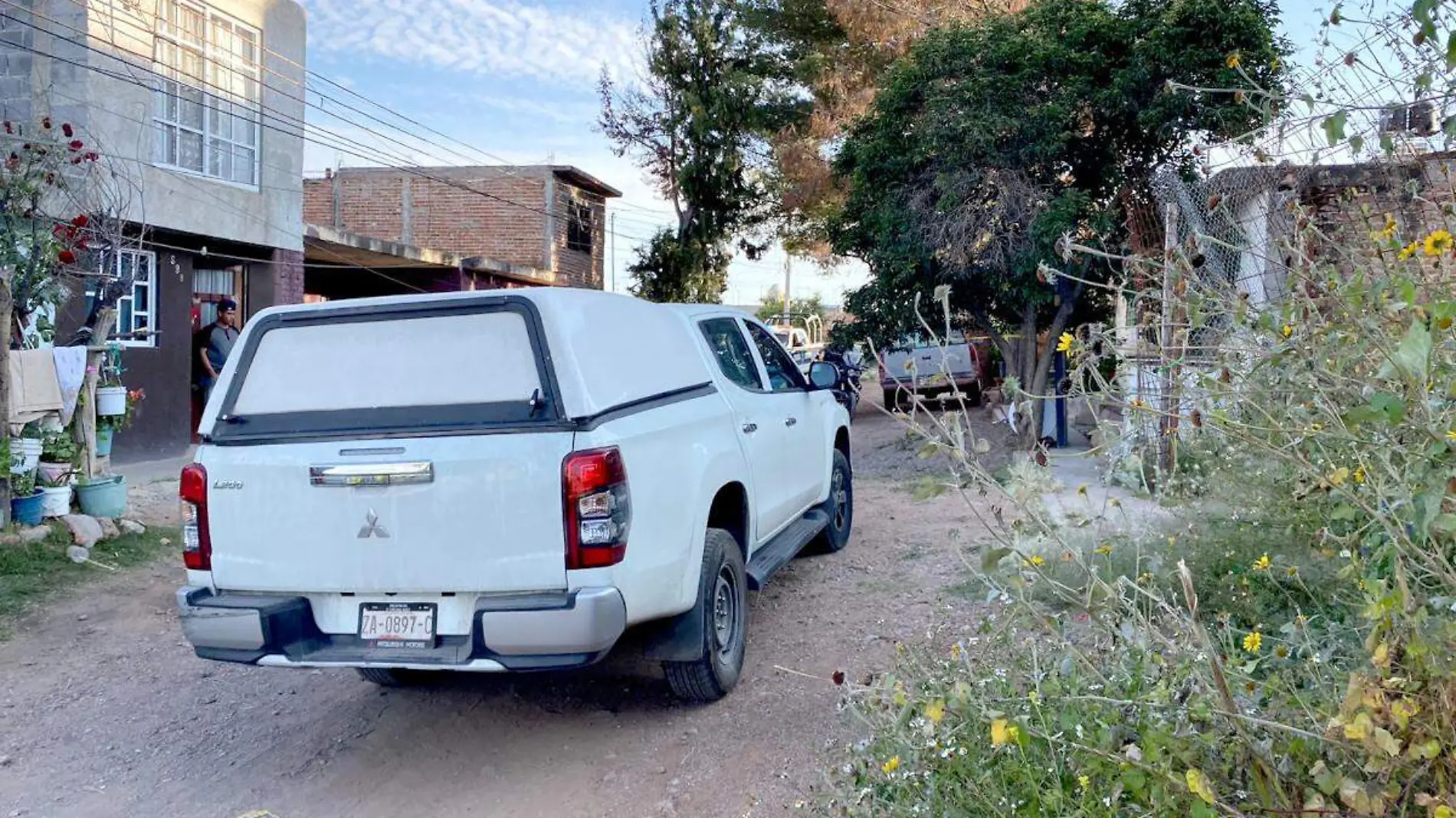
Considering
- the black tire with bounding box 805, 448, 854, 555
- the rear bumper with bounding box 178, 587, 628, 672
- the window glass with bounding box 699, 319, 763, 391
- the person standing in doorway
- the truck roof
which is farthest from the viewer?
the person standing in doorway

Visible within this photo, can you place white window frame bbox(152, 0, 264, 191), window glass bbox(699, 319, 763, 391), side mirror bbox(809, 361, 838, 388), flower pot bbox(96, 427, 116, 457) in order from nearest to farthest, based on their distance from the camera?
window glass bbox(699, 319, 763, 391), side mirror bbox(809, 361, 838, 388), flower pot bbox(96, 427, 116, 457), white window frame bbox(152, 0, 264, 191)

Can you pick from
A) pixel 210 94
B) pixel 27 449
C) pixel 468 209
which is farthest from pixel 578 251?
pixel 27 449

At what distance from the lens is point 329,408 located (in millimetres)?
4344

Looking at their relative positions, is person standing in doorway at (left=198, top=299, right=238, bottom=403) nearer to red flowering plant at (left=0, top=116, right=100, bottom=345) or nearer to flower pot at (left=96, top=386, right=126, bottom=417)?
flower pot at (left=96, top=386, right=126, bottom=417)

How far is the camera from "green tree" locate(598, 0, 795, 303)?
2370cm

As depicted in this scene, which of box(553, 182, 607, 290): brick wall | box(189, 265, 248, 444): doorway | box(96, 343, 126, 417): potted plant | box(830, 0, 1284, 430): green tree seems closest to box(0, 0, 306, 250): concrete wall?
box(189, 265, 248, 444): doorway

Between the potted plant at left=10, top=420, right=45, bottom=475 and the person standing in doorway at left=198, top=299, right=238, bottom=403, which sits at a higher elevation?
Result: the person standing in doorway at left=198, top=299, right=238, bottom=403

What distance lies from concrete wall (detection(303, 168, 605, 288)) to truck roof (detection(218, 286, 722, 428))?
21402 mm

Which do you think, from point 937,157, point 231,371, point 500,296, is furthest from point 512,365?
point 937,157

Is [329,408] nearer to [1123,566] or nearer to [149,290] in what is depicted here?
[1123,566]

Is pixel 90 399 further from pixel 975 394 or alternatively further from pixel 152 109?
pixel 975 394

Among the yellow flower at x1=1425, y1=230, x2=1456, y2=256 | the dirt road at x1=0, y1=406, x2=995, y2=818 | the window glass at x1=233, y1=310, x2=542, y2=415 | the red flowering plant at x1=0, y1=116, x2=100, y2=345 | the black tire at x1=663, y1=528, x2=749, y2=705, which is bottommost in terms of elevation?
the dirt road at x1=0, y1=406, x2=995, y2=818

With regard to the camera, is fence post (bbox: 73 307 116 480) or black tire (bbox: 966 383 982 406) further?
black tire (bbox: 966 383 982 406)

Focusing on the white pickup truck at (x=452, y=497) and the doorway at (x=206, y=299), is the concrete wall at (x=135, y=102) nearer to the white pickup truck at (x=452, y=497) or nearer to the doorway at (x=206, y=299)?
the doorway at (x=206, y=299)
